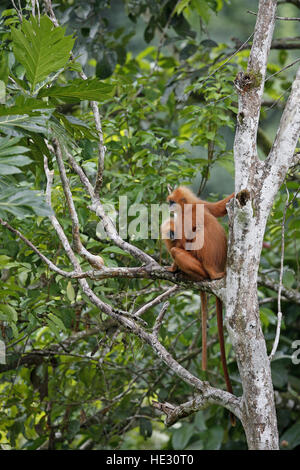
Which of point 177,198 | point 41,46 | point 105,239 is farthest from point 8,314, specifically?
point 41,46

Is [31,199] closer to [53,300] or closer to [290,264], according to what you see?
[53,300]

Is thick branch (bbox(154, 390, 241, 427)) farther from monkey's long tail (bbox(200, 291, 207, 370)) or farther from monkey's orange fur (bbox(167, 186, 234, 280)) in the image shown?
monkey's orange fur (bbox(167, 186, 234, 280))

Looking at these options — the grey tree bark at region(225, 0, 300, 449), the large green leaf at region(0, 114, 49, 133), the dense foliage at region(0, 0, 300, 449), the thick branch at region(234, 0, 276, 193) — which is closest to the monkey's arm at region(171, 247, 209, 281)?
the dense foliage at region(0, 0, 300, 449)

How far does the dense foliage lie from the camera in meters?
2.60

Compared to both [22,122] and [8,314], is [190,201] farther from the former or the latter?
[22,122]

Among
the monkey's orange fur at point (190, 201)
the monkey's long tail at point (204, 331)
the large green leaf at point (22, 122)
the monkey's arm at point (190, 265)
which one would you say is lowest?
the monkey's long tail at point (204, 331)

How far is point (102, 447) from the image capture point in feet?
13.5

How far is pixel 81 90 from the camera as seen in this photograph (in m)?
2.39

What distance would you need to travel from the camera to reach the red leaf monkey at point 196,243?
287 cm

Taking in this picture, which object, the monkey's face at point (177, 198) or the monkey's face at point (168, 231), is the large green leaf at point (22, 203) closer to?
the monkey's face at point (168, 231)

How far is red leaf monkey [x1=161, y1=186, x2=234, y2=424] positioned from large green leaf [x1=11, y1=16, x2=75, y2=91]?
3.68ft

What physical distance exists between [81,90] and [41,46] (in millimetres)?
255

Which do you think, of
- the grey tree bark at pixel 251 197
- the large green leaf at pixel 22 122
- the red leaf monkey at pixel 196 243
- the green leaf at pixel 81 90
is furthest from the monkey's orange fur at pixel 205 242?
the large green leaf at pixel 22 122

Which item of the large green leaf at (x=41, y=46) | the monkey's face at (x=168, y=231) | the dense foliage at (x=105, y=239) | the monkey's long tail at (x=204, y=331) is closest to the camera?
the large green leaf at (x=41, y=46)
